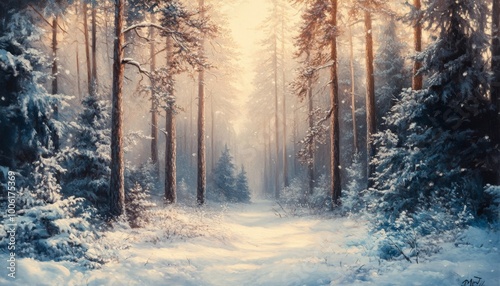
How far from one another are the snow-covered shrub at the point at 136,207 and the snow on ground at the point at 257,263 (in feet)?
1.33

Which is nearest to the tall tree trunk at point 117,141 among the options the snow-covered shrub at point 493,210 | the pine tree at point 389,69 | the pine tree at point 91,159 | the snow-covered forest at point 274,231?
the snow-covered forest at point 274,231

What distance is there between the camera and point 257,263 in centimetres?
841

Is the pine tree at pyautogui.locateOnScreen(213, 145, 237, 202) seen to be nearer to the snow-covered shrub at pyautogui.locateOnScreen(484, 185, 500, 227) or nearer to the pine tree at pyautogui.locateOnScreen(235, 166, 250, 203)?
the pine tree at pyautogui.locateOnScreen(235, 166, 250, 203)

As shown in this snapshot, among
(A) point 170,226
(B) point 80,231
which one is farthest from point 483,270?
(A) point 170,226

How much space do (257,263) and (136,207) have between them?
15.3 ft

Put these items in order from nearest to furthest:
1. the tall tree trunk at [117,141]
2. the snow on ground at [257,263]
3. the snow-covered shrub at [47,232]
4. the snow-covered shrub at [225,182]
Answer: the snow on ground at [257,263], the snow-covered shrub at [47,232], the tall tree trunk at [117,141], the snow-covered shrub at [225,182]

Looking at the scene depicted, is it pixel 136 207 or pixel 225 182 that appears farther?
pixel 225 182

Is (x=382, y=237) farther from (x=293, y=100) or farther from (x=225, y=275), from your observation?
(x=293, y=100)

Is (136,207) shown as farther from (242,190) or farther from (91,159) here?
(242,190)

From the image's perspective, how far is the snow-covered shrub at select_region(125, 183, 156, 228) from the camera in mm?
10445

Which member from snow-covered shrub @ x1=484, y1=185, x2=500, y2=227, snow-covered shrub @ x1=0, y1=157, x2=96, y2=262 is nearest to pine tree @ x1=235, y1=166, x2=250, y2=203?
snow-covered shrub @ x1=484, y1=185, x2=500, y2=227

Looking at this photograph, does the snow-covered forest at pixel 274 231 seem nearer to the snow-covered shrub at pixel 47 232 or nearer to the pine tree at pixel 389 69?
the snow-covered shrub at pixel 47 232

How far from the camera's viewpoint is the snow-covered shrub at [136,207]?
34.3ft

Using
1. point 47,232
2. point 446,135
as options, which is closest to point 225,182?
point 446,135
